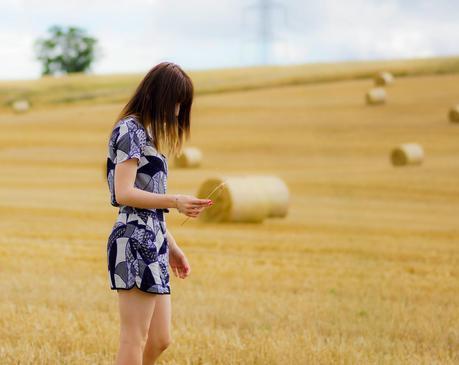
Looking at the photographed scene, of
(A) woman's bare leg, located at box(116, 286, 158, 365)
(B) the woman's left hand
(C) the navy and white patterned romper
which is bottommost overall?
(A) woman's bare leg, located at box(116, 286, 158, 365)

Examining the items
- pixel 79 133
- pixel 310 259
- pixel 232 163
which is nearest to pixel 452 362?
pixel 310 259

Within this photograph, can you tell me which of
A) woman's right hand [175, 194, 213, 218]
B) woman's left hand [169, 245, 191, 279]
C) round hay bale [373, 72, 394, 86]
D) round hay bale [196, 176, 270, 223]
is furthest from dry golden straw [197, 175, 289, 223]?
round hay bale [373, 72, 394, 86]

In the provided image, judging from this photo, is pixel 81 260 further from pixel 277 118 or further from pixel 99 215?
pixel 277 118

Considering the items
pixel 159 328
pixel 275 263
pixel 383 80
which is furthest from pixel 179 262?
pixel 383 80

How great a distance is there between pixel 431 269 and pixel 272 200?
557 centimetres

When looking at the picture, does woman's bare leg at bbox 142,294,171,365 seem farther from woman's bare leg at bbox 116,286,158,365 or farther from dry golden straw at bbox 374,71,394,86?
dry golden straw at bbox 374,71,394,86

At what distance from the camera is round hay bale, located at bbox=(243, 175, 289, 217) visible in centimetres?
1653

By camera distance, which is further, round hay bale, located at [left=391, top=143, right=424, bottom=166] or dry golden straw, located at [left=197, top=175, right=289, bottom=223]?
round hay bale, located at [left=391, top=143, right=424, bottom=166]

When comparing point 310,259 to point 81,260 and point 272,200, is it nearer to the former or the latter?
point 81,260

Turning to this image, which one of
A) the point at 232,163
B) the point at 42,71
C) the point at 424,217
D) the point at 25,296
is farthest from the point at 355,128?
the point at 42,71

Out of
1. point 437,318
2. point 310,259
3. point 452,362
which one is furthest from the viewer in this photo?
point 310,259

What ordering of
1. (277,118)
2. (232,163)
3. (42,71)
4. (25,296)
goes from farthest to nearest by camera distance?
1. (42,71)
2. (277,118)
3. (232,163)
4. (25,296)

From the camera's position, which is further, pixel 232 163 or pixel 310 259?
pixel 232 163

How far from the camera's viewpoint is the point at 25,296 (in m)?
8.97
